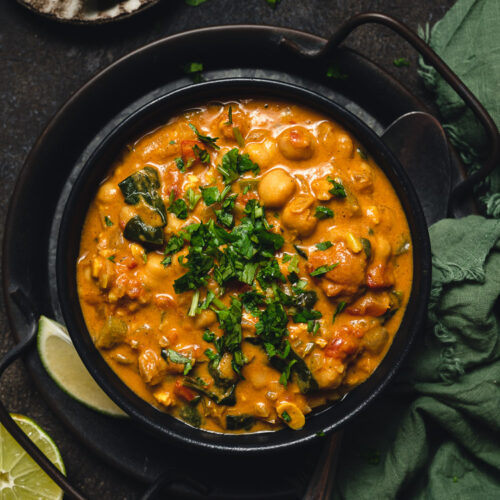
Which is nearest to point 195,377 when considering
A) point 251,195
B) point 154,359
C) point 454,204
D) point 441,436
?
point 154,359

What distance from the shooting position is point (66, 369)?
3.76 m

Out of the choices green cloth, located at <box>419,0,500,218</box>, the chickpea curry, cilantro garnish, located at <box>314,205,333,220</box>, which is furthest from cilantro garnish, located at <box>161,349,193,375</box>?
green cloth, located at <box>419,0,500,218</box>

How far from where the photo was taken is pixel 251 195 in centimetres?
343

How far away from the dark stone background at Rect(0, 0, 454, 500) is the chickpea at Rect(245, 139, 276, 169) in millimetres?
1113

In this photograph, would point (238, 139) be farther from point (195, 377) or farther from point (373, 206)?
point (195, 377)

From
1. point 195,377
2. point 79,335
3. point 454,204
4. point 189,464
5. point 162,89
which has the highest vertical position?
point 162,89

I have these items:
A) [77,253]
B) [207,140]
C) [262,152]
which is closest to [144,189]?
[207,140]

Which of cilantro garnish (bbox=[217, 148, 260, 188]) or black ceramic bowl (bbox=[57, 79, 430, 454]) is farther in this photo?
cilantro garnish (bbox=[217, 148, 260, 188])

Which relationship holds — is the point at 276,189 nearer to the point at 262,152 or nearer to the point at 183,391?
the point at 262,152

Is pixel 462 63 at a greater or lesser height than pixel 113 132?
greater

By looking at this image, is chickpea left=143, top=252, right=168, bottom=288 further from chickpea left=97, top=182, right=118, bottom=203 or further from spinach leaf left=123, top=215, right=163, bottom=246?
chickpea left=97, top=182, right=118, bottom=203

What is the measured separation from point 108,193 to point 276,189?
0.99 meters

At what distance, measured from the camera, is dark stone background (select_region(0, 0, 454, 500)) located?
404 centimetres

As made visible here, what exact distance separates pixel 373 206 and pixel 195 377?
55.0 inches
